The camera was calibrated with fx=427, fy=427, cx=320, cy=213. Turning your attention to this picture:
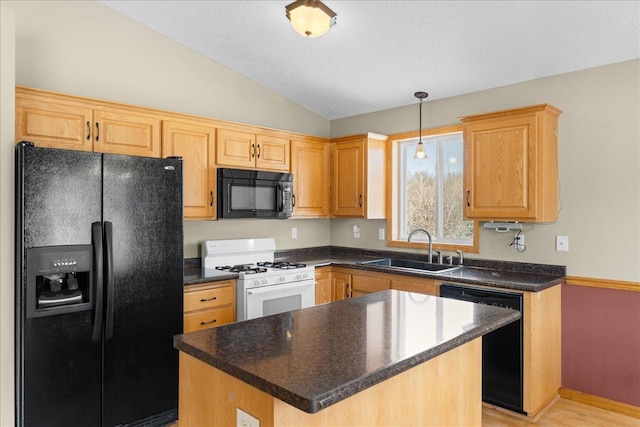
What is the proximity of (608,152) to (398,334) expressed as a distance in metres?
2.43

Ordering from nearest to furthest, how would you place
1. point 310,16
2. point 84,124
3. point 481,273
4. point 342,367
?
1. point 342,367
2. point 310,16
3. point 84,124
4. point 481,273

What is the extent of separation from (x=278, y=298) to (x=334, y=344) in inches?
81.3

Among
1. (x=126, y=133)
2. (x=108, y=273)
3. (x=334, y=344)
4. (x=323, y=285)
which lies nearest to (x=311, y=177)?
(x=323, y=285)

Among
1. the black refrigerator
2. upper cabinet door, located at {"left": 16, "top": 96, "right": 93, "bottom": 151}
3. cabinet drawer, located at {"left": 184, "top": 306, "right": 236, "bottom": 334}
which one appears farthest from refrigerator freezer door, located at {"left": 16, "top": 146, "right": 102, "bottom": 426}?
cabinet drawer, located at {"left": 184, "top": 306, "right": 236, "bottom": 334}

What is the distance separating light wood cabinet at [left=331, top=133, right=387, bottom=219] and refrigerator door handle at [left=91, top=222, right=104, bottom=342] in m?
2.40

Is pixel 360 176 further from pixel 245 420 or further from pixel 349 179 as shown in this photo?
pixel 245 420

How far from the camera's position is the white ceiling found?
2.62 metres

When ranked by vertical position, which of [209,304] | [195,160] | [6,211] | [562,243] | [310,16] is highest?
[310,16]

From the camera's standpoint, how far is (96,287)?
2.46 meters

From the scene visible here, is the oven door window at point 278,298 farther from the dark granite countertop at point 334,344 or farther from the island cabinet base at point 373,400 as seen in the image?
the island cabinet base at point 373,400

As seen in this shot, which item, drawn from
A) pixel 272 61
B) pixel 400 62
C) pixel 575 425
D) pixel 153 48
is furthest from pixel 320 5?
pixel 575 425

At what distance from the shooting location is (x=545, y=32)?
8.98ft

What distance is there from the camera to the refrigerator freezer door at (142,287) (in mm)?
2559

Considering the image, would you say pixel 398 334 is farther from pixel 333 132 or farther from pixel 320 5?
pixel 333 132
